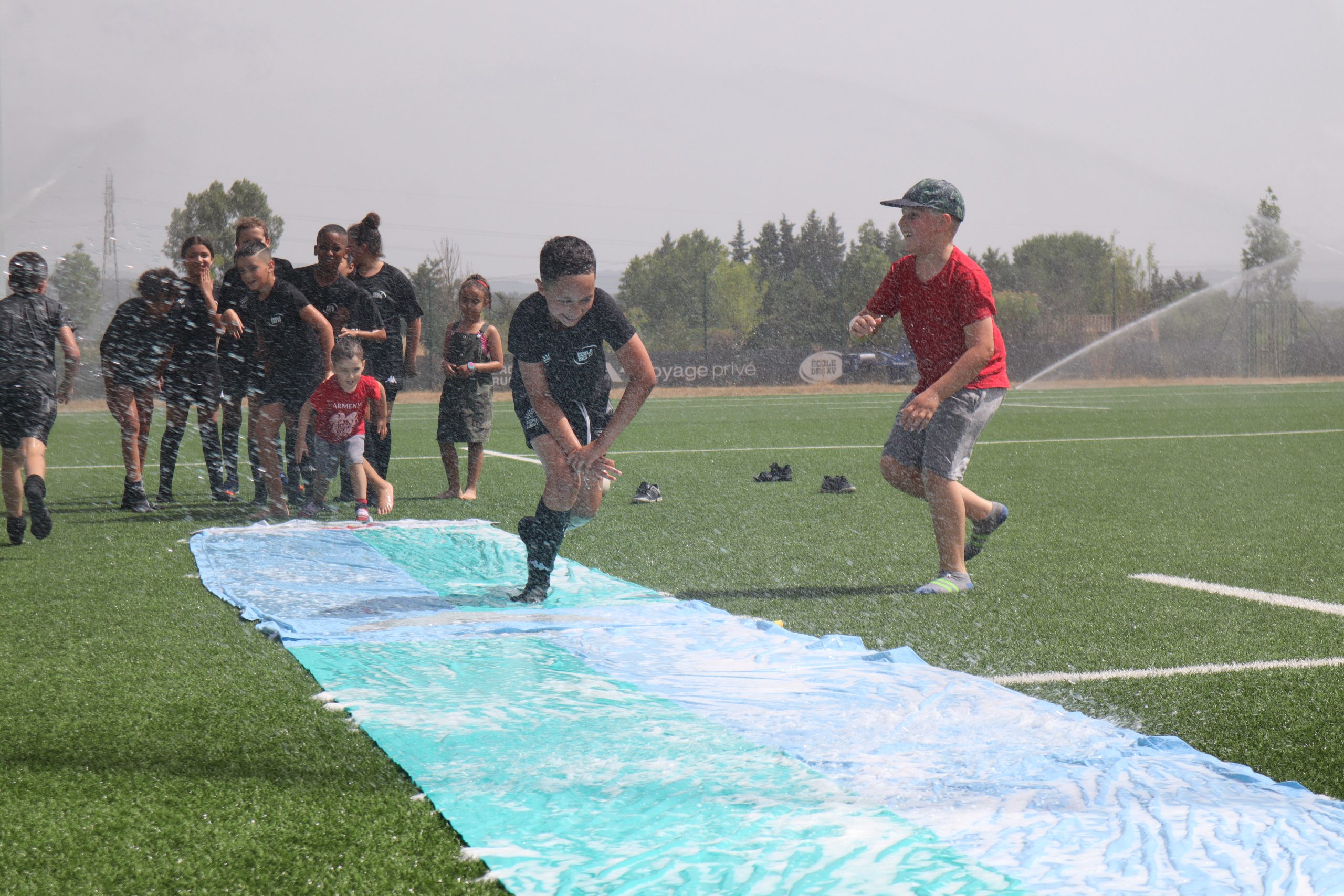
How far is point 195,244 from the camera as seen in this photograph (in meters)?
7.96

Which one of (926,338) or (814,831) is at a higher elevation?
(926,338)

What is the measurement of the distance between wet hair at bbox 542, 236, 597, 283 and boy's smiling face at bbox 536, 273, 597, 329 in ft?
0.05

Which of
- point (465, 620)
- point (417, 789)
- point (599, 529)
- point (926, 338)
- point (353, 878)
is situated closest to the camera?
point (353, 878)

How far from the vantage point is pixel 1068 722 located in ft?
9.70

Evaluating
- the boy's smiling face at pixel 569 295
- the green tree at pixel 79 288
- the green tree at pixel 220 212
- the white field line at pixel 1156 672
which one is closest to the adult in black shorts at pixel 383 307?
the green tree at pixel 79 288

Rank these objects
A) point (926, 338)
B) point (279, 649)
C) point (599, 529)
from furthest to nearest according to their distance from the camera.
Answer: point (599, 529) → point (926, 338) → point (279, 649)

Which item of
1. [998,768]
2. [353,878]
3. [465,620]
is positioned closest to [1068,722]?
[998,768]

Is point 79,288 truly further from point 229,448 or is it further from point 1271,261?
point 1271,261

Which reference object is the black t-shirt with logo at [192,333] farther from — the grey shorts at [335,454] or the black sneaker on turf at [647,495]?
the black sneaker on turf at [647,495]

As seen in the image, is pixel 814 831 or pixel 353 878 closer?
pixel 353 878

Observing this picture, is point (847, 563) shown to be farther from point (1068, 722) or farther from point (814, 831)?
point (814, 831)

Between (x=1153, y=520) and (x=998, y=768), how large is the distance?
5.11 metres

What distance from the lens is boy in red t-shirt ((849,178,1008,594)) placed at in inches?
192

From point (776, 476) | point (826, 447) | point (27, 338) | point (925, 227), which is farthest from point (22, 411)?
point (826, 447)
